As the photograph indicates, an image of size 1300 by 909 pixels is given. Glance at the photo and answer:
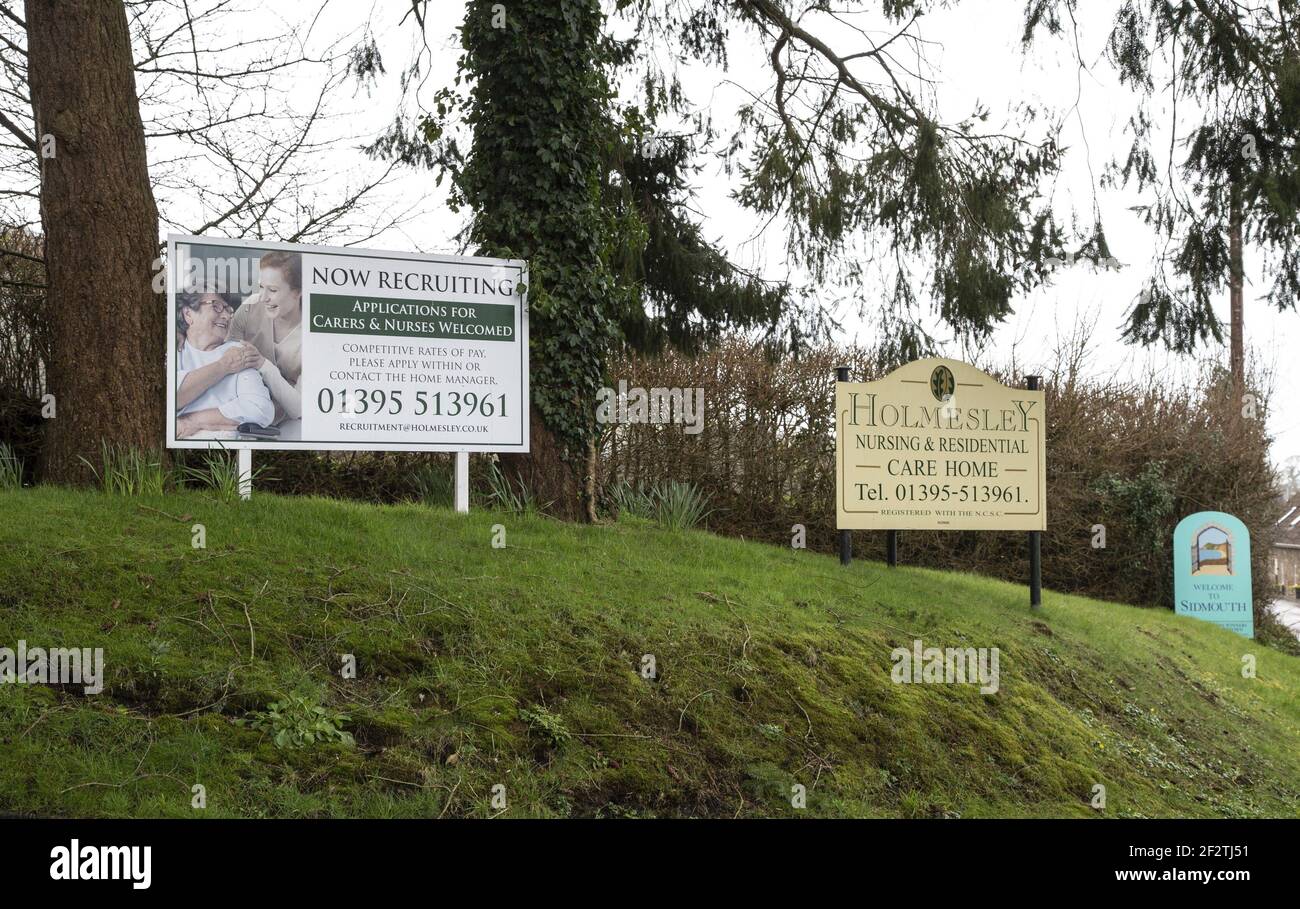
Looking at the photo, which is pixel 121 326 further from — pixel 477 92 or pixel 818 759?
pixel 818 759

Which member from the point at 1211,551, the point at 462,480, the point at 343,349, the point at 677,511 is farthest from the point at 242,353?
the point at 1211,551

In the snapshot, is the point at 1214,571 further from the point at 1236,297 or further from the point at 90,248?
the point at 90,248

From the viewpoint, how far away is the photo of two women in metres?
9.20

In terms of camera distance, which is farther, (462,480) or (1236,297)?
(1236,297)

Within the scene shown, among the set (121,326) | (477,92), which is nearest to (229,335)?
(121,326)

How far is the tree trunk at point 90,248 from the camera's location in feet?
29.5

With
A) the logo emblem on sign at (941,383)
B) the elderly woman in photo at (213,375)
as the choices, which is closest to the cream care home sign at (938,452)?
the logo emblem on sign at (941,383)

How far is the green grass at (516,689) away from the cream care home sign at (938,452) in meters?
1.15

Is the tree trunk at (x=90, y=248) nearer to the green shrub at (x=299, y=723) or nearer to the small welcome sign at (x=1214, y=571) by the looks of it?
the green shrub at (x=299, y=723)

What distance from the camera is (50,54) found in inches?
360

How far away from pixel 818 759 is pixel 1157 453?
44.6 ft

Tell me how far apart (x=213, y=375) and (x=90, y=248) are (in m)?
1.40

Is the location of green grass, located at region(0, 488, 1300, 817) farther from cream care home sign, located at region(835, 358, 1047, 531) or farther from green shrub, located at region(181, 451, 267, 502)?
cream care home sign, located at region(835, 358, 1047, 531)

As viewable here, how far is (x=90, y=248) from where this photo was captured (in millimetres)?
9078
